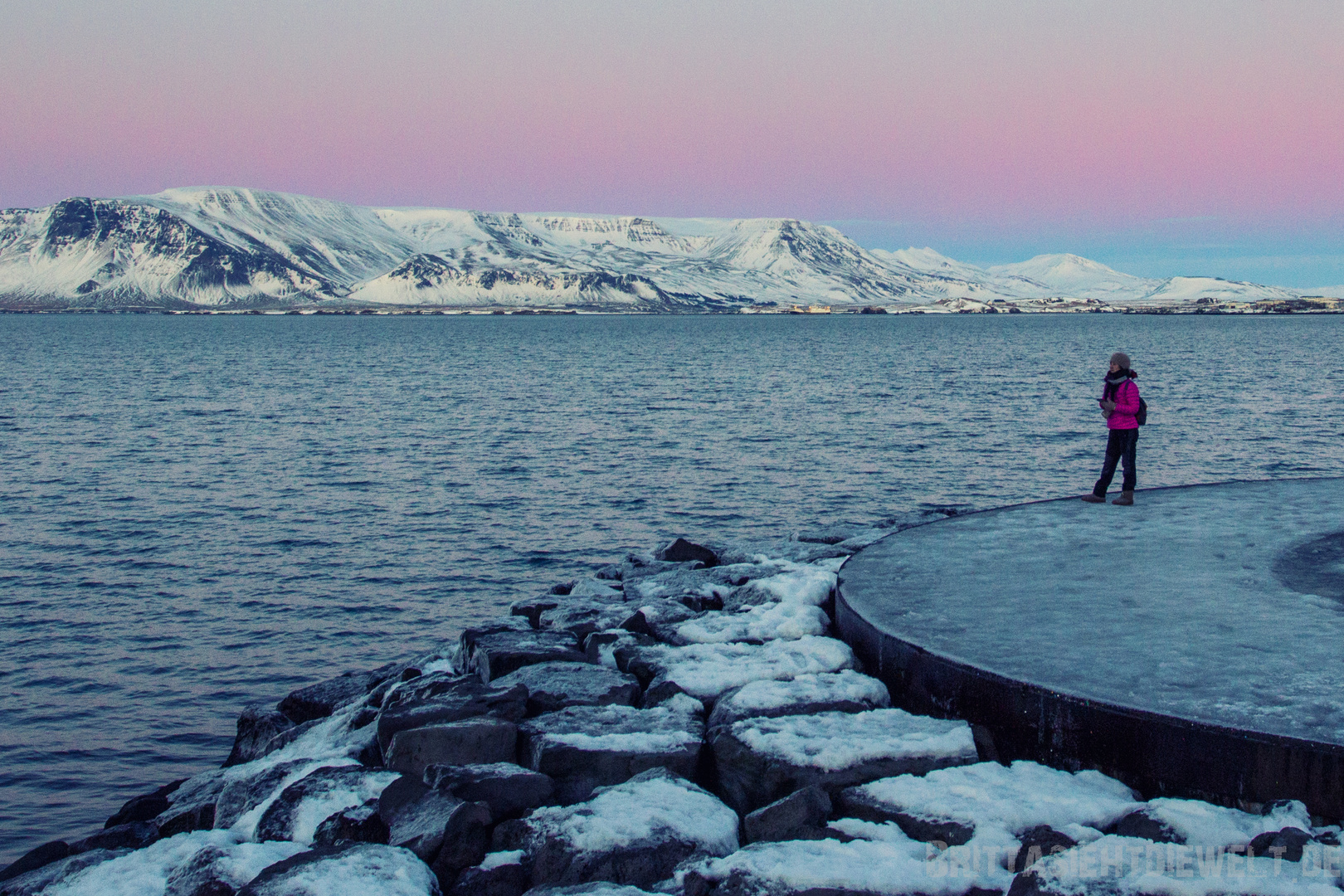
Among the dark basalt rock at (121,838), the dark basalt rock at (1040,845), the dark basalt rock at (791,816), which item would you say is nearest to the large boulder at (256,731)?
the dark basalt rock at (121,838)

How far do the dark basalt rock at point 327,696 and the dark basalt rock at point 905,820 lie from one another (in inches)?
244

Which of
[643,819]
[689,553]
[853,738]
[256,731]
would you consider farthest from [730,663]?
[689,553]

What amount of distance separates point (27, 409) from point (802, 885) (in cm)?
5284

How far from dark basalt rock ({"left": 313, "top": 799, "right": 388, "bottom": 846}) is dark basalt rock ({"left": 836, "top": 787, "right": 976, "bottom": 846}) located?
123 inches

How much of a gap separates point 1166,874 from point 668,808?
296 cm

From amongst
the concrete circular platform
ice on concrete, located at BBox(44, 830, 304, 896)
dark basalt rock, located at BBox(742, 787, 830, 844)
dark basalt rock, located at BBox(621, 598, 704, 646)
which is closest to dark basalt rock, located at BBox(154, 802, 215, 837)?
ice on concrete, located at BBox(44, 830, 304, 896)

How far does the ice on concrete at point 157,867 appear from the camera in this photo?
22.9 feet

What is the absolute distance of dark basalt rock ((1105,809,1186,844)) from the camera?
6.18 metres

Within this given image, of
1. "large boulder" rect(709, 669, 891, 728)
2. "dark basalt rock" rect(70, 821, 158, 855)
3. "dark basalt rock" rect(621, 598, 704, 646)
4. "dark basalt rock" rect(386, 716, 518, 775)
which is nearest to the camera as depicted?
"dark basalt rock" rect(386, 716, 518, 775)

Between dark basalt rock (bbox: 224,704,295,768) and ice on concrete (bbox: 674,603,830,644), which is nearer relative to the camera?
ice on concrete (bbox: 674,603,830,644)

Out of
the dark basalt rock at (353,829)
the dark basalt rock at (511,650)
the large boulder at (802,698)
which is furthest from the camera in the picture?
the dark basalt rock at (511,650)

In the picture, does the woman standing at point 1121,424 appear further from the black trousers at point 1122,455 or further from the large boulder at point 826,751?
the large boulder at point 826,751

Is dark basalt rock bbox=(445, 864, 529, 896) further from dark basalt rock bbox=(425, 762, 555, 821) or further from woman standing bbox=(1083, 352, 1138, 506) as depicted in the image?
woman standing bbox=(1083, 352, 1138, 506)

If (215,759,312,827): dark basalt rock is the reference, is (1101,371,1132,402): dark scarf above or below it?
above
